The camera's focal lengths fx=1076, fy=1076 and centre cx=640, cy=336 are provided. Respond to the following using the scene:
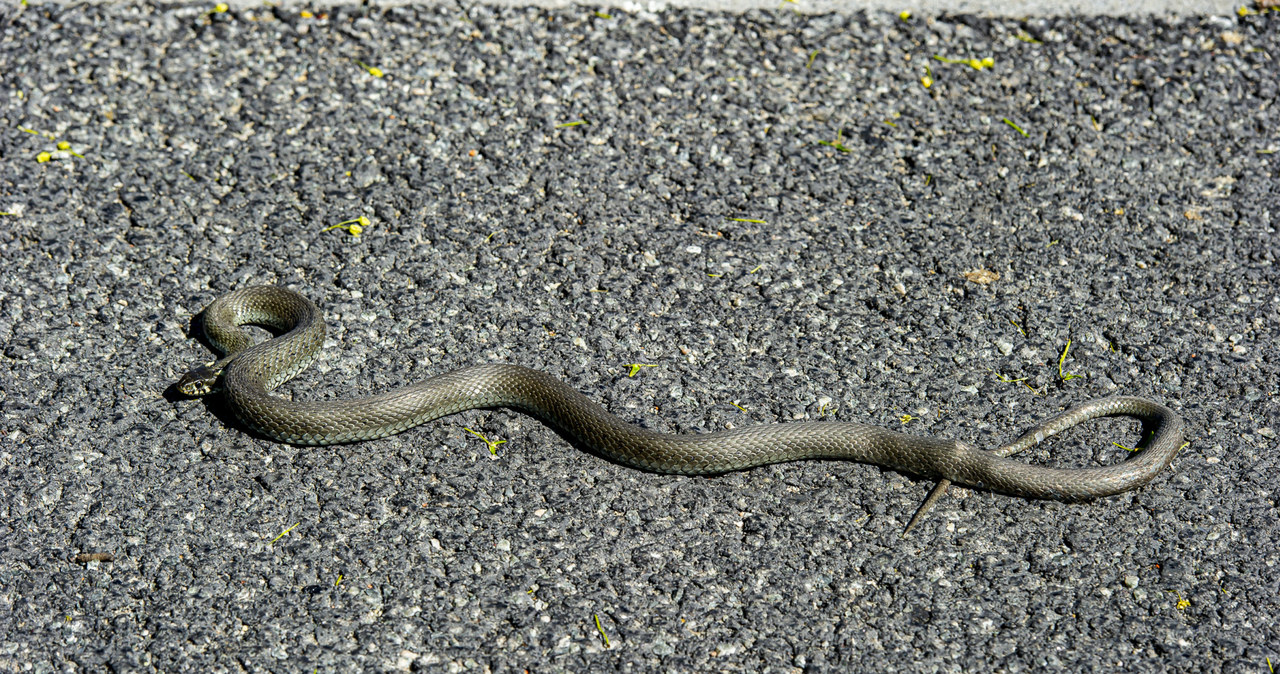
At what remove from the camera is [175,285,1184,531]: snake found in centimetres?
464

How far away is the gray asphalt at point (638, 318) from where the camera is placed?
13.3 feet

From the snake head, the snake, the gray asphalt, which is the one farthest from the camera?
the snake head

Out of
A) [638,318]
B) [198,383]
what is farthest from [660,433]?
[198,383]

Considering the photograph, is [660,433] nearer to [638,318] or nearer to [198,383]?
[638,318]

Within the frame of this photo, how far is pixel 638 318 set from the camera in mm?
5512

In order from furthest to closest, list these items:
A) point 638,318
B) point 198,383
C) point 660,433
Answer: point 638,318 < point 198,383 < point 660,433

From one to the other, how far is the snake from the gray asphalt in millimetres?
86

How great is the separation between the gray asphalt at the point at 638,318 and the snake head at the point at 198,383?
0.25 feet

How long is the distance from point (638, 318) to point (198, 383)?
2.12 m

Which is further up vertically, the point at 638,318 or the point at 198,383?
the point at 638,318

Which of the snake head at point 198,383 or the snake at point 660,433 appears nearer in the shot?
the snake at point 660,433

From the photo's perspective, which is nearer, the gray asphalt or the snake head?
the gray asphalt

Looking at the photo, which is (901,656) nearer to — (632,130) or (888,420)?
(888,420)

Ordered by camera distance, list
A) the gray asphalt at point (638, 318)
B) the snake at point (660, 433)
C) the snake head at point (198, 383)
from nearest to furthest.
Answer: the gray asphalt at point (638, 318)
the snake at point (660, 433)
the snake head at point (198, 383)
